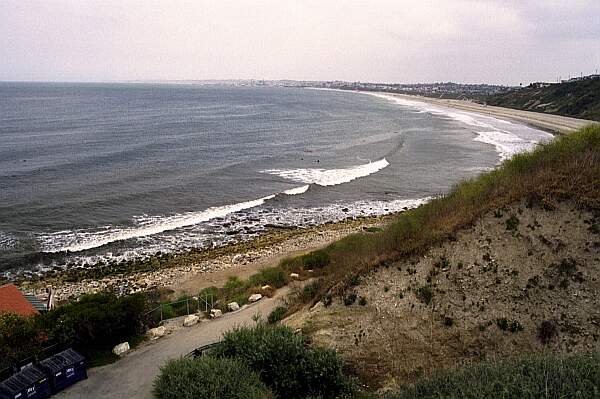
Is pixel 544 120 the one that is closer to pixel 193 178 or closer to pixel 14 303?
pixel 193 178

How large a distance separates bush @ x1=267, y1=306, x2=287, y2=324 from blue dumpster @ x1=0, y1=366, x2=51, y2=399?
7685 millimetres

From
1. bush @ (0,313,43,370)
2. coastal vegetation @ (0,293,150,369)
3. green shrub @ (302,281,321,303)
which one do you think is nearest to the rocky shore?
green shrub @ (302,281,321,303)

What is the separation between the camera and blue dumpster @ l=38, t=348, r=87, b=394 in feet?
44.2

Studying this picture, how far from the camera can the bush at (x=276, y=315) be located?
59.7 feet

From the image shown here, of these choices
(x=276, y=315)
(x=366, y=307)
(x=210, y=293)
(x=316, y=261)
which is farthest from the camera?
(x=316, y=261)

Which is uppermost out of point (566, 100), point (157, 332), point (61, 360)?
point (566, 100)

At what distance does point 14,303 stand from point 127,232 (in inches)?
693

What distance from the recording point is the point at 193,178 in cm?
5003

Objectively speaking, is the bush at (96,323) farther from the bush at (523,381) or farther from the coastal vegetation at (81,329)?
the bush at (523,381)

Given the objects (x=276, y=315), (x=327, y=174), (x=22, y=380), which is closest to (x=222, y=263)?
(x=276, y=315)

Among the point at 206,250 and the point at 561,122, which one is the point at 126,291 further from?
the point at 561,122

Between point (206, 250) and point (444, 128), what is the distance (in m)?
73.1

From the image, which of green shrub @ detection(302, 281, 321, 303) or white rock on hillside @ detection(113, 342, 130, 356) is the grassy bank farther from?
white rock on hillside @ detection(113, 342, 130, 356)

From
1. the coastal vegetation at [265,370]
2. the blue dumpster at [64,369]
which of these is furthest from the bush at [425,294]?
the blue dumpster at [64,369]
